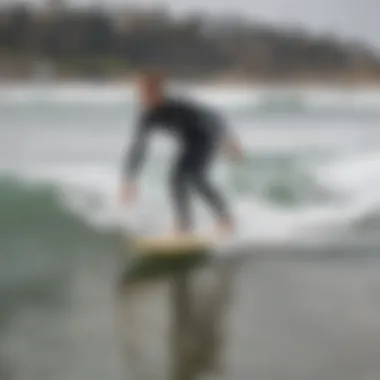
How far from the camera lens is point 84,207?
1064 millimetres

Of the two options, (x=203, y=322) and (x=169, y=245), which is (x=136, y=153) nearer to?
(x=169, y=245)

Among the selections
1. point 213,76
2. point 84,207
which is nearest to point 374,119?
point 213,76

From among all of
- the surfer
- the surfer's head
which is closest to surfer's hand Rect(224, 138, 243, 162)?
the surfer

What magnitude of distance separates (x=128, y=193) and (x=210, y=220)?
0.36 ft

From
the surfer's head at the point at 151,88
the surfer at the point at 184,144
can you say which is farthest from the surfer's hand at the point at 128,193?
the surfer's head at the point at 151,88

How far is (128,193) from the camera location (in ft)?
3.48

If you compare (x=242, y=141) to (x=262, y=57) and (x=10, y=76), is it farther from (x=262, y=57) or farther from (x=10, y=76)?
(x=10, y=76)

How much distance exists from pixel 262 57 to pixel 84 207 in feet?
0.98

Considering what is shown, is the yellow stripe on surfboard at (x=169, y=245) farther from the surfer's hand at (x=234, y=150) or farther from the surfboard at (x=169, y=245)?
the surfer's hand at (x=234, y=150)

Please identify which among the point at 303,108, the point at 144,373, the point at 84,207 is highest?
the point at 303,108

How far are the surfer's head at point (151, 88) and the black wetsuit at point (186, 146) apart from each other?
1cm

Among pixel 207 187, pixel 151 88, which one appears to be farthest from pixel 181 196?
pixel 151 88

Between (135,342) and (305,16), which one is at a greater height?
(305,16)

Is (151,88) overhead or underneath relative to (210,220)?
overhead
